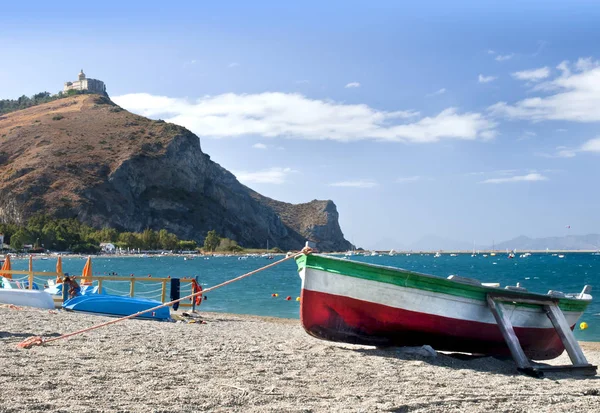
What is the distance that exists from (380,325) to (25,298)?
12162 mm

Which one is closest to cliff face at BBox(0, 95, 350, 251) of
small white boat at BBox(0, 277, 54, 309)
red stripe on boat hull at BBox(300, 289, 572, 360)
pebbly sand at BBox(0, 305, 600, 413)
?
small white boat at BBox(0, 277, 54, 309)

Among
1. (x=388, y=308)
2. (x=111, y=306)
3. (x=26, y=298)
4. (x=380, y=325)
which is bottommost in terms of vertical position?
(x=111, y=306)

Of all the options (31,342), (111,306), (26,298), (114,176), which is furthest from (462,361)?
(114,176)

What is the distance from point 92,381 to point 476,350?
300 inches

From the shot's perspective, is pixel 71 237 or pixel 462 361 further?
pixel 71 237

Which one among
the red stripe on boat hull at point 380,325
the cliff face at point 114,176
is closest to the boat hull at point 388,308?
the red stripe on boat hull at point 380,325

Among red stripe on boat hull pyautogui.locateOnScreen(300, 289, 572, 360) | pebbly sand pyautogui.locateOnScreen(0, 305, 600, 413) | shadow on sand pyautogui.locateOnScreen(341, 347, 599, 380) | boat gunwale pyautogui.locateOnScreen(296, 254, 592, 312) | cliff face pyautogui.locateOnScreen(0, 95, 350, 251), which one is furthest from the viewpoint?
cliff face pyautogui.locateOnScreen(0, 95, 350, 251)

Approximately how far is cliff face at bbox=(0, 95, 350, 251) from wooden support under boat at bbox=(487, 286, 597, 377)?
152 m

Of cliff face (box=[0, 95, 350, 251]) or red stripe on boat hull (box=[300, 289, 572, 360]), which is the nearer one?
red stripe on boat hull (box=[300, 289, 572, 360])

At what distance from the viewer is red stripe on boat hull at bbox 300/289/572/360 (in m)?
11.3

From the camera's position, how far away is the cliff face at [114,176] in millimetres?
154000

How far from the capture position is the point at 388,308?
36.9 ft

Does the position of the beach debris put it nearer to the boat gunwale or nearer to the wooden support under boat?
the boat gunwale

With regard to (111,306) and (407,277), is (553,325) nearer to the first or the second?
(407,277)
